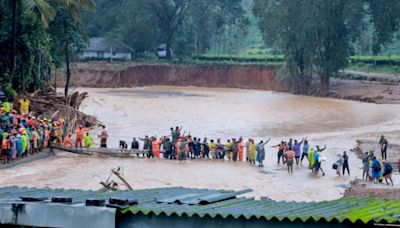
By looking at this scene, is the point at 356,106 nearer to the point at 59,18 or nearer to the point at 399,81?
the point at 399,81

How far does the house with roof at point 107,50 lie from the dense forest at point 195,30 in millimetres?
1071

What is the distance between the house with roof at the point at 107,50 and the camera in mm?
85875

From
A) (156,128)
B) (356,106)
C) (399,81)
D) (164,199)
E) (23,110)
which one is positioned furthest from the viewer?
(399,81)

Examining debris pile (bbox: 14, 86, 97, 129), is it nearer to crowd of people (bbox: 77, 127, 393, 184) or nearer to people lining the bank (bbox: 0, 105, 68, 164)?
people lining the bank (bbox: 0, 105, 68, 164)

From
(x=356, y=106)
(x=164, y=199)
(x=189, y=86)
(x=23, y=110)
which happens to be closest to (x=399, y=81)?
(x=356, y=106)

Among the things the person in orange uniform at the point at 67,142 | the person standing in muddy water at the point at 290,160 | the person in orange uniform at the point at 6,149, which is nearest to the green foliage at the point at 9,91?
the person in orange uniform at the point at 67,142

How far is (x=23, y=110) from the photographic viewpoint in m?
33.9

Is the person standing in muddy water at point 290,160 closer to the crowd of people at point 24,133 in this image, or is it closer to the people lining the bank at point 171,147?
the people lining the bank at point 171,147

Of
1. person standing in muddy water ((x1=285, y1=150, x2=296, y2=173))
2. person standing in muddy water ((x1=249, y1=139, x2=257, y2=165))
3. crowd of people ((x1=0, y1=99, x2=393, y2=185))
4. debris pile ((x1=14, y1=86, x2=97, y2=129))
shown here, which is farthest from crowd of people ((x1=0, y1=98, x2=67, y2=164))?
person standing in muddy water ((x1=285, y1=150, x2=296, y2=173))

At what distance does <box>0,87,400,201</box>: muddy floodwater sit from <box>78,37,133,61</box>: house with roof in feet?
30.1

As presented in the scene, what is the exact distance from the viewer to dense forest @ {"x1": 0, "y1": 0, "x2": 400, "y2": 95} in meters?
38.5

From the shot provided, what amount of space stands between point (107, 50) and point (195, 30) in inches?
383

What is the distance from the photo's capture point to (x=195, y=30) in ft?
295

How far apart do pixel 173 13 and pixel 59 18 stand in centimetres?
4341
